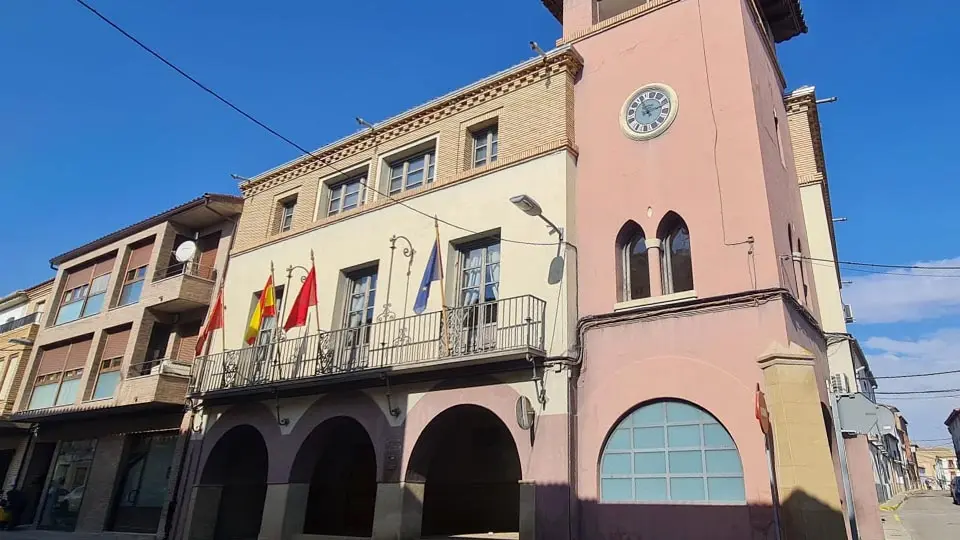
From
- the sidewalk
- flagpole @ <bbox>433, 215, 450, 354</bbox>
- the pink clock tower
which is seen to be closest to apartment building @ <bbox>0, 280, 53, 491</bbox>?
flagpole @ <bbox>433, 215, 450, 354</bbox>

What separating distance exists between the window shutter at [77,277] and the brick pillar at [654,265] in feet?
70.1

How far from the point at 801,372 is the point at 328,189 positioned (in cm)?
1300

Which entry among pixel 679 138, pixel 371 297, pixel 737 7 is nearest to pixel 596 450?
pixel 679 138

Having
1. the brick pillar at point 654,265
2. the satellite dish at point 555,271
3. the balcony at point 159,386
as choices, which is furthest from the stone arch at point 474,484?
the balcony at point 159,386

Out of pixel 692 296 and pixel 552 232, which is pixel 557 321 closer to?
pixel 552 232

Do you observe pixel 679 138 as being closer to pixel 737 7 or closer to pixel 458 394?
pixel 737 7

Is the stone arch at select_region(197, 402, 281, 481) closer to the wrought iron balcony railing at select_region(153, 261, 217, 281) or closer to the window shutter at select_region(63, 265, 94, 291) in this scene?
the wrought iron balcony railing at select_region(153, 261, 217, 281)

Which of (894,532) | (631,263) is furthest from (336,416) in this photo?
(894,532)

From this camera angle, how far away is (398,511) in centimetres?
1185

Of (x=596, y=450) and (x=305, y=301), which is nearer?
(x=596, y=450)

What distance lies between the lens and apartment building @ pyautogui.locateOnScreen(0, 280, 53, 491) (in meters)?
22.9

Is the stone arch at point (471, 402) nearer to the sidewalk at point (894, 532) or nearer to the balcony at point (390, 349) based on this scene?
the balcony at point (390, 349)

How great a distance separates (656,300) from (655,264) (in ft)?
2.26

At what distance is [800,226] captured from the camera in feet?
44.6
